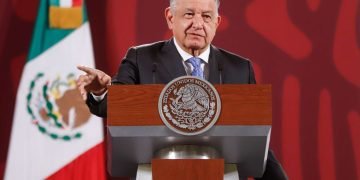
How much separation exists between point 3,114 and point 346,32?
1.72 meters

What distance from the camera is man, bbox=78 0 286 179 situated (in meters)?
2.12

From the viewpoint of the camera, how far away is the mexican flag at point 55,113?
10.4 ft

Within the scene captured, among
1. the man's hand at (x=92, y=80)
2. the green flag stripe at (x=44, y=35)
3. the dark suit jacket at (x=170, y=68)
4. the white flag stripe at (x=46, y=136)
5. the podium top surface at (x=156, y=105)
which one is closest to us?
the podium top surface at (x=156, y=105)

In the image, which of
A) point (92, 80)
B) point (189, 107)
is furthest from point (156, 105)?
point (92, 80)

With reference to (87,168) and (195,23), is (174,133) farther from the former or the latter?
(87,168)

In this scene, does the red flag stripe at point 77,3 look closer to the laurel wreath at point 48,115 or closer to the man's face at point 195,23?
the laurel wreath at point 48,115

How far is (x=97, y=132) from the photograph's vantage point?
322cm

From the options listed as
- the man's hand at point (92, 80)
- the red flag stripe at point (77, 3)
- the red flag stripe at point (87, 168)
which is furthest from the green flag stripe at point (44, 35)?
the man's hand at point (92, 80)

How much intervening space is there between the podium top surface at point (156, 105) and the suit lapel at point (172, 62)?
471 millimetres

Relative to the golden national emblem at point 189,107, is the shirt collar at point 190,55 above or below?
above

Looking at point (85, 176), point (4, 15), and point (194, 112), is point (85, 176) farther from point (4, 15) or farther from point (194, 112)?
point (194, 112)

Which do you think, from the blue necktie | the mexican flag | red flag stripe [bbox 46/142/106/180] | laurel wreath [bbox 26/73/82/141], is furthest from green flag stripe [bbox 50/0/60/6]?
the blue necktie

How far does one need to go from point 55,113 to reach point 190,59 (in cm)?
119

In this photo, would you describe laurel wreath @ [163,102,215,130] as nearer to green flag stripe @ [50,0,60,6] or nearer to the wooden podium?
the wooden podium
